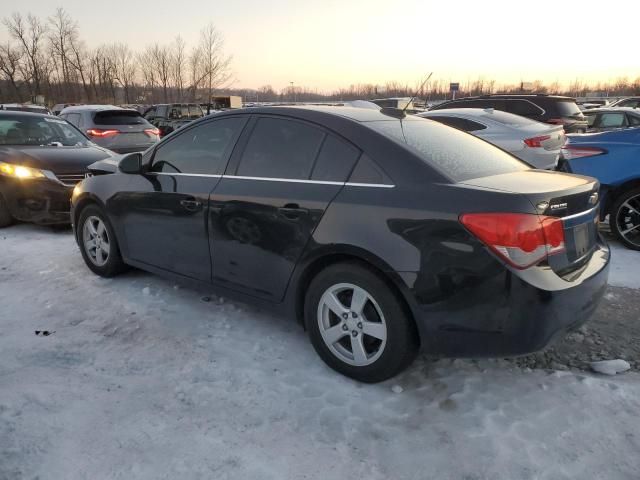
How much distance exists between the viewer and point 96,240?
4.63m

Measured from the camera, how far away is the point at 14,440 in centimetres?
237

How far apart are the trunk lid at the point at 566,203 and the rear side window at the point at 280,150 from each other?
3.36 feet

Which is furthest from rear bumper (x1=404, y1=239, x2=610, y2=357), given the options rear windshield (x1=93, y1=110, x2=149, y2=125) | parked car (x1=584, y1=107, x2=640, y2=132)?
parked car (x1=584, y1=107, x2=640, y2=132)

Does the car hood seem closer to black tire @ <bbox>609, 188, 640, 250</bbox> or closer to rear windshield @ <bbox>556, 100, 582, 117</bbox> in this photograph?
black tire @ <bbox>609, 188, 640, 250</bbox>

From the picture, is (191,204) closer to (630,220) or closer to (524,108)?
(630,220)

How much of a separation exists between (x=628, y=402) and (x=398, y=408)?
125 centimetres

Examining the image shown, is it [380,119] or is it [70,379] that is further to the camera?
[380,119]

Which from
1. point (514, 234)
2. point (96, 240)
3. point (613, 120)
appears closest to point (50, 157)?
point (96, 240)

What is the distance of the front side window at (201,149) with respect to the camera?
11.7 feet

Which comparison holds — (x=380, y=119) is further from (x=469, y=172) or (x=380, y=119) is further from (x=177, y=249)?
(x=177, y=249)

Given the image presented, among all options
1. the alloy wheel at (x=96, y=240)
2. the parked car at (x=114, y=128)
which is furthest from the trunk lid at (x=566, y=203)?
the parked car at (x=114, y=128)

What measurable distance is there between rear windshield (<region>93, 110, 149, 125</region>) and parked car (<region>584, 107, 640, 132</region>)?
11.1 m

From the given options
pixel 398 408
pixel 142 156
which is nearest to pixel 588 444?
pixel 398 408

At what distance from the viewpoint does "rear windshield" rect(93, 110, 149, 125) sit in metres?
10.6
